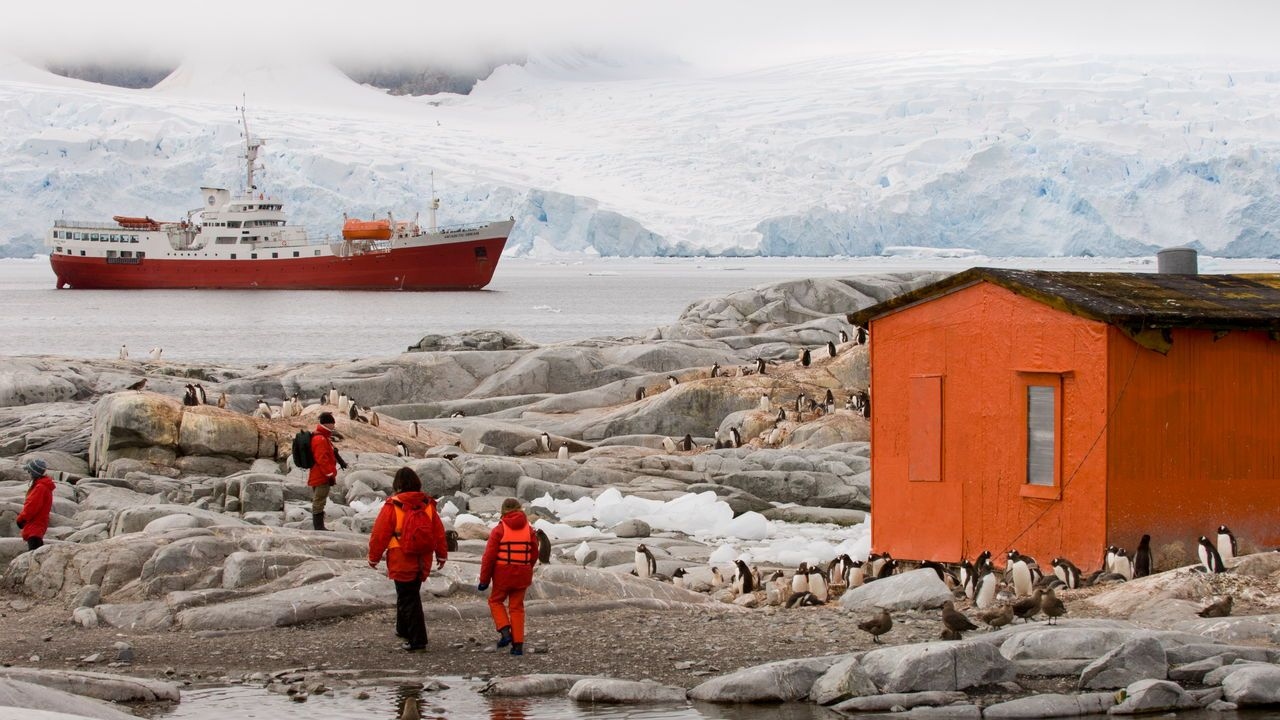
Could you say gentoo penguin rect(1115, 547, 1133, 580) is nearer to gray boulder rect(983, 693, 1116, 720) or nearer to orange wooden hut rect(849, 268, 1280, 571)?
orange wooden hut rect(849, 268, 1280, 571)

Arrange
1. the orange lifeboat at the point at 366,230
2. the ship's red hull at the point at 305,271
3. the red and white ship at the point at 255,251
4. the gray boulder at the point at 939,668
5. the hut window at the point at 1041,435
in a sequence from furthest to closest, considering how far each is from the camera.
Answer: the ship's red hull at the point at 305,271
the red and white ship at the point at 255,251
the orange lifeboat at the point at 366,230
the hut window at the point at 1041,435
the gray boulder at the point at 939,668

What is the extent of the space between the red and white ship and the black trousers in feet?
241

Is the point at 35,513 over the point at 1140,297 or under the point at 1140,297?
under

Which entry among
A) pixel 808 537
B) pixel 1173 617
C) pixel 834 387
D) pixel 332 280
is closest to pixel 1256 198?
pixel 332 280

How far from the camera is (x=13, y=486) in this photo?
1627 centimetres

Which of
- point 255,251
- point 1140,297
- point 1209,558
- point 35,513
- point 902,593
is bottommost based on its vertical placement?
point 902,593

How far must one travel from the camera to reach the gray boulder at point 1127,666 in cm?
792

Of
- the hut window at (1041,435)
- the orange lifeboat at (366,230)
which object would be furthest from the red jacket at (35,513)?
the orange lifeboat at (366,230)

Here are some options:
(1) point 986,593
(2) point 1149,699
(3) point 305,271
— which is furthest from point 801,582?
(3) point 305,271

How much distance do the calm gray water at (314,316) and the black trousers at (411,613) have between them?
38.6 meters

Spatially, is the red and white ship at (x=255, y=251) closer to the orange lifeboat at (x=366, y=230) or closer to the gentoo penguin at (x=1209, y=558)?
the orange lifeboat at (x=366, y=230)

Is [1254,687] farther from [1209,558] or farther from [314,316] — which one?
[314,316]

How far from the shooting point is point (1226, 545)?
1094 centimetres

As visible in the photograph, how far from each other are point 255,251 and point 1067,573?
75.4m
